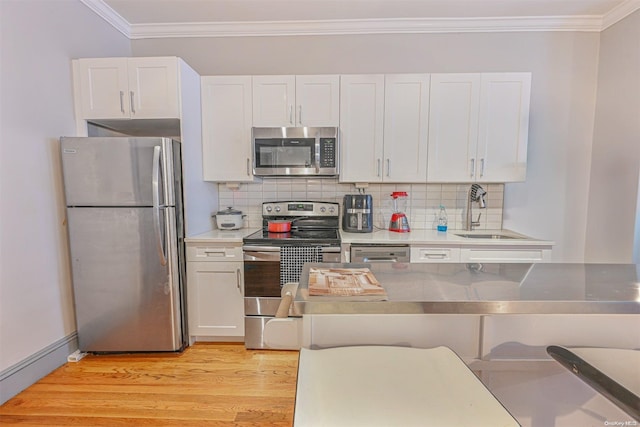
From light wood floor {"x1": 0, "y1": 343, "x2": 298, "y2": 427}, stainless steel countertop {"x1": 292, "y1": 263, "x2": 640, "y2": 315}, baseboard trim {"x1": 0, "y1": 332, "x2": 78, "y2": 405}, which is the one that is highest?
stainless steel countertop {"x1": 292, "y1": 263, "x2": 640, "y2": 315}

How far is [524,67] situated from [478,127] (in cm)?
83

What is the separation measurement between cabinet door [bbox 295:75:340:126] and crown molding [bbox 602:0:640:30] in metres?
2.34

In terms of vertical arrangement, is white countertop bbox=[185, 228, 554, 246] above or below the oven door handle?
above

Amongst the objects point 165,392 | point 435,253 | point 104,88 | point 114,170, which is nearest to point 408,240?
point 435,253

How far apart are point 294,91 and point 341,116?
0.45 meters

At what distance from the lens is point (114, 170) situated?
6.65 feet

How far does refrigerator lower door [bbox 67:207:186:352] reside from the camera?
6.79 ft

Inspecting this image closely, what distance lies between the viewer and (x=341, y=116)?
251 cm

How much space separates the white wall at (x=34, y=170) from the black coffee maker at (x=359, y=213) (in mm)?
2159

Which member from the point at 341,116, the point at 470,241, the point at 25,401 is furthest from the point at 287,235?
the point at 25,401

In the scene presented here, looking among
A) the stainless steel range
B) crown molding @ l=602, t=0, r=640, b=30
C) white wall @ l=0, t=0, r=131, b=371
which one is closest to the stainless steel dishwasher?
the stainless steel range

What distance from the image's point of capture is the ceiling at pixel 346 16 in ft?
7.82

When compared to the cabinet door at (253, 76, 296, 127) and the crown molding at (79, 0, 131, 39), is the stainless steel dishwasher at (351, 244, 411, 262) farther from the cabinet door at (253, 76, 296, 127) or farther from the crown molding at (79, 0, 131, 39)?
the crown molding at (79, 0, 131, 39)

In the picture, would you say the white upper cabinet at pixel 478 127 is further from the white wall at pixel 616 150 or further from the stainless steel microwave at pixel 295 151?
the stainless steel microwave at pixel 295 151
